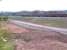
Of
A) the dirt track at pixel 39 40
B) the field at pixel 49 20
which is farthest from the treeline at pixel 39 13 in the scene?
the dirt track at pixel 39 40

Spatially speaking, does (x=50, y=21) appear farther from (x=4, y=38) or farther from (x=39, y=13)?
(x=4, y=38)

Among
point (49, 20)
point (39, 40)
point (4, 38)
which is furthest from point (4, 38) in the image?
point (49, 20)

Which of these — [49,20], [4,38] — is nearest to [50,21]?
[49,20]

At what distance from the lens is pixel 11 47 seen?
1.06m

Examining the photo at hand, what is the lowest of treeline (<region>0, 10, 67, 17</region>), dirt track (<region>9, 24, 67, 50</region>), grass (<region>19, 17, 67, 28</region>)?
dirt track (<region>9, 24, 67, 50</region>)

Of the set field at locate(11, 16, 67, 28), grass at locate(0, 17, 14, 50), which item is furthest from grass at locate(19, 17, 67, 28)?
grass at locate(0, 17, 14, 50)

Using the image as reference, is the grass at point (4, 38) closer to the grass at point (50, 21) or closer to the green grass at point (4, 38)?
the green grass at point (4, 38)

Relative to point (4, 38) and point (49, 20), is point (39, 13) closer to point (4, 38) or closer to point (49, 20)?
point (49, 20)

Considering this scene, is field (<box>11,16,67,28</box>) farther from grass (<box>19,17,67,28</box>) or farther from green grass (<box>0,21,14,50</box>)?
green grass (<box>0,21,14,50</box>)

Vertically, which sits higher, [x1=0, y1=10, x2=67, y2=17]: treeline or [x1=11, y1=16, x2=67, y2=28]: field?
[x1=0, y1=10, x2=67, y2=17]: treeline

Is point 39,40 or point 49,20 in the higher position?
point 49,20

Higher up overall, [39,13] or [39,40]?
[39,13]
